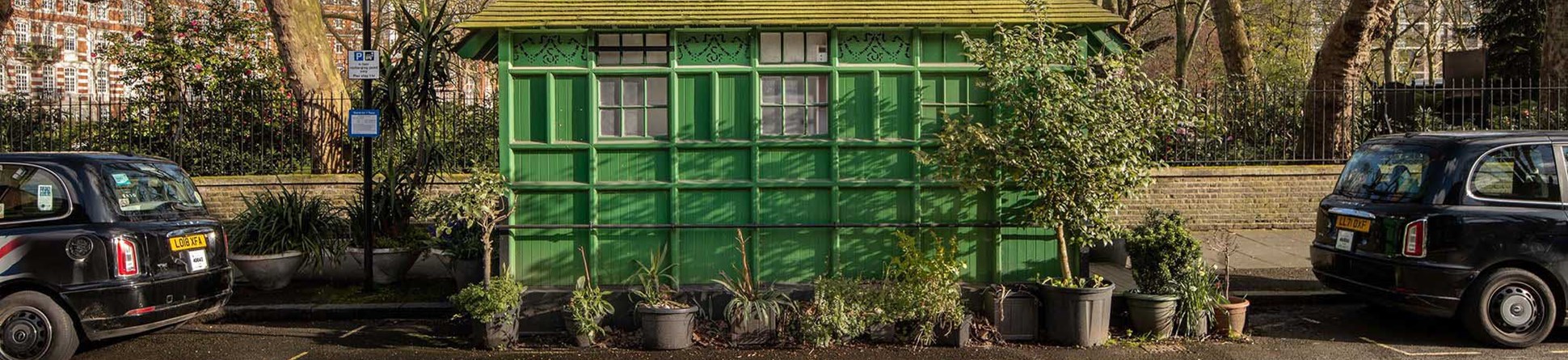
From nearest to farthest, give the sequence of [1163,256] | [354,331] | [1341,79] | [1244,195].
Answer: [1163,256], [354,331], [1244,195], [1341,79]

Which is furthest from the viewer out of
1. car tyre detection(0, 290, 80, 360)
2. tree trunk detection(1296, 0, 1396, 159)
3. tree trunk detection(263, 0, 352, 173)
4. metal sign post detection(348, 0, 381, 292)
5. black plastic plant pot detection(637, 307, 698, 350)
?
tree trunk detection(1296, 0, 1396, 159)

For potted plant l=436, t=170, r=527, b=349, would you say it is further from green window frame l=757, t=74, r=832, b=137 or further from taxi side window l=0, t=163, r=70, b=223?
taxi side window l=0, t=163, r=70, b=223

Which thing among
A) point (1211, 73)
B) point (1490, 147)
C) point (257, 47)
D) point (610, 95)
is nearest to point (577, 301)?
point (610, 95)

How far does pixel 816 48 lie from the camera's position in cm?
854

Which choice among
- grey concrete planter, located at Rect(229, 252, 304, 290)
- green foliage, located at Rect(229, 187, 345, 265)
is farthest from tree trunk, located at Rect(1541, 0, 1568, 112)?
grey concrete planter, located at Rect(229, 252, 304, 290)

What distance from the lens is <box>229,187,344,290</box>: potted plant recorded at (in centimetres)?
1027

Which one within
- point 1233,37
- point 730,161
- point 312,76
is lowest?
point 730,161

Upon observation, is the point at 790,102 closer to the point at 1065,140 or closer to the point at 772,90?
the point at 772,90

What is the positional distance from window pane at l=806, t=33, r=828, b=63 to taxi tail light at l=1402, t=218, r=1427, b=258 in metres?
4.43

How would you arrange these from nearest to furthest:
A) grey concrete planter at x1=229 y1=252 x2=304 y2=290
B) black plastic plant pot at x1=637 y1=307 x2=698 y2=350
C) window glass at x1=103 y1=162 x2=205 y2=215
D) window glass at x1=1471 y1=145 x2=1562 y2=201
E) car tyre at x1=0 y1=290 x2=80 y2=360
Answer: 1. car tyre at x1=0 y1=290 x2=80 y2=360
2. window glass at x1=103 y1=162 x2=205 y2=215
3. black plastic plant pot at x1=637 y1=307 x2=698 y2=350
4. window glass at x1=1471 y1=145 x2=1562 y2=201
5. grey concrete planter at x1=229 y1=252 x2=304 y2=290

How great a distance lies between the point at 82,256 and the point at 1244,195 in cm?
1315

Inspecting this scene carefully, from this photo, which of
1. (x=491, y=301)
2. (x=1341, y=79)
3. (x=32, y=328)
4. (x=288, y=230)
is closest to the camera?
(x=32, y=328)

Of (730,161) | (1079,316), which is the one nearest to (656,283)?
(730,161)

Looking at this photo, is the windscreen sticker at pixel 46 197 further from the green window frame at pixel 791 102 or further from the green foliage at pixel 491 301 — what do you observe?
the green window frame at pixel 791 102
